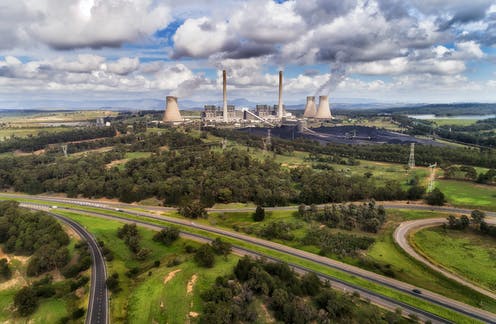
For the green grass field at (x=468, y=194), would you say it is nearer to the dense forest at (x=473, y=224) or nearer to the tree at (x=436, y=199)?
the tree at (x=436, y=199)

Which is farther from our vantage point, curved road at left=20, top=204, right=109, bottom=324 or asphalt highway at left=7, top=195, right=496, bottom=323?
curved road at left=20, top=204, right=109, bottom=324

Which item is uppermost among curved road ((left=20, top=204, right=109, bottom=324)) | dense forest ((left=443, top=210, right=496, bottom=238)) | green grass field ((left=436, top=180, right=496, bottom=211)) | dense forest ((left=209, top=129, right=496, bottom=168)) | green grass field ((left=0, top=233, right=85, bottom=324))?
dense forest ((left=209, top=129, right=496, bottom=168))

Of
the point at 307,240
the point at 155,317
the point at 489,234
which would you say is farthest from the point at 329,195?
the point at 155,317

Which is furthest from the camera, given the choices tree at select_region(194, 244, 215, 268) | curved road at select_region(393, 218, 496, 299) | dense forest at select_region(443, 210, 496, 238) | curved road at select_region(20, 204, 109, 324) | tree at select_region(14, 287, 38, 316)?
dense forest at select_region(443, 210, 496, 238)

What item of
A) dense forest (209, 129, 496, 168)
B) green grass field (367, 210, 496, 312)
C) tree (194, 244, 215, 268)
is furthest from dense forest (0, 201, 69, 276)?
dense forest (209, 129, 496, 168)

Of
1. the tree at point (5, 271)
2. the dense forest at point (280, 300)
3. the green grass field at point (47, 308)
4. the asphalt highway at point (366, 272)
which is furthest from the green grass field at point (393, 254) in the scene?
the tree at point (5, 271)

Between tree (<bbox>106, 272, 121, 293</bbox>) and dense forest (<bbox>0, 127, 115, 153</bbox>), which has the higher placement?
dense forest (<bbox>0, 127, 115, 153</bbox>)

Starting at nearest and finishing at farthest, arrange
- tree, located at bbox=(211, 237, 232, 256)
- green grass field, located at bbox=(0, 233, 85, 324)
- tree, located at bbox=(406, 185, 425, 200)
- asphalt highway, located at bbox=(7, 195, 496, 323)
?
1. asphalt highway, located at bbox=(7, 195, 496, 323)
2. green grass field, located at bbox=(0, 233, 85, 324)
3. tree, located at bbox=(211, 237, 232, 256)
4. tree, located at bbox=(406, 185, 425, 200)

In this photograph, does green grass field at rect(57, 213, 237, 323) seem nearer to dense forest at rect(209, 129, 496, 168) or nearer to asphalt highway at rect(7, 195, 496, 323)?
asphalt highway at rect(7, 195, 496, 323)
